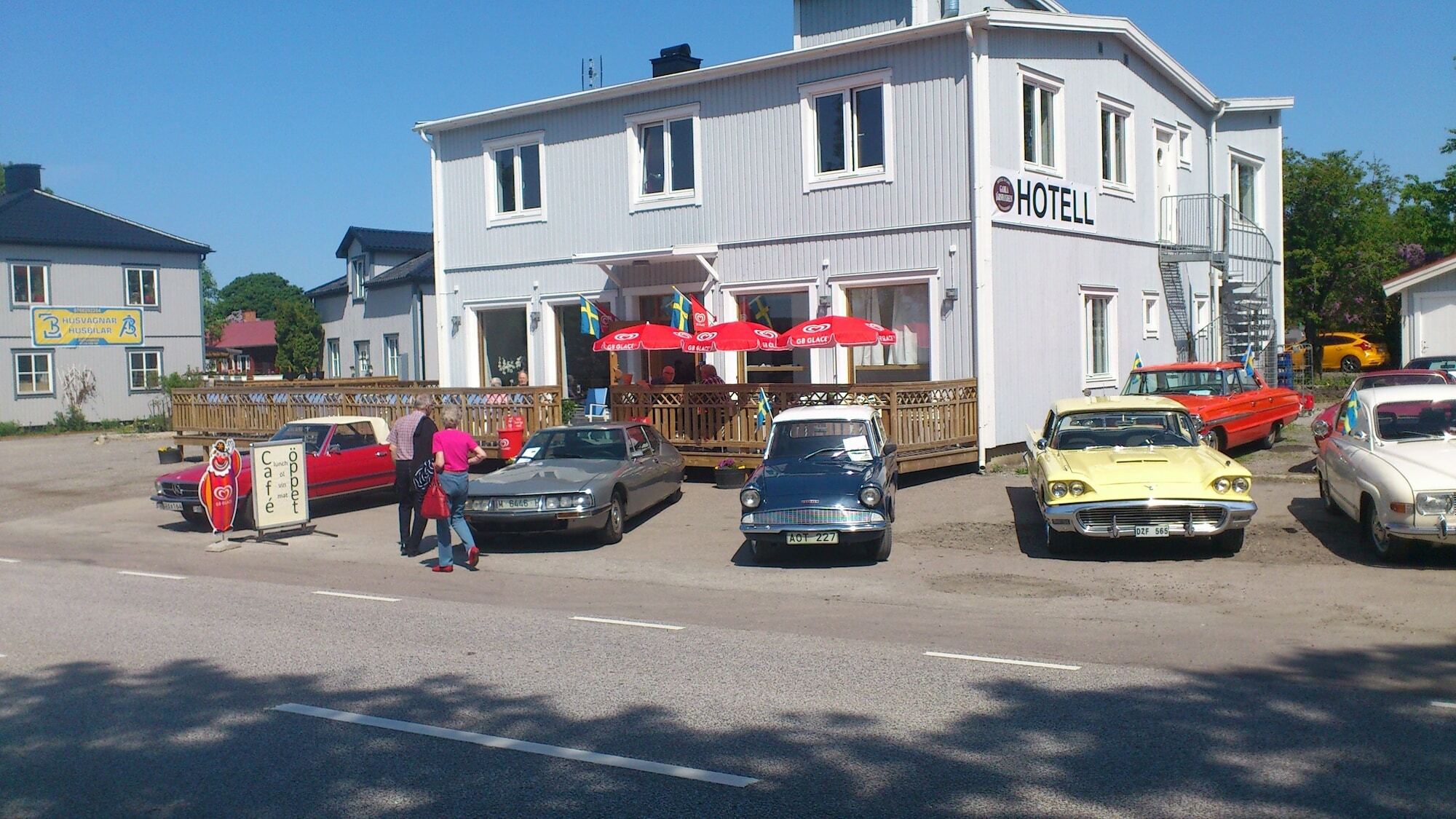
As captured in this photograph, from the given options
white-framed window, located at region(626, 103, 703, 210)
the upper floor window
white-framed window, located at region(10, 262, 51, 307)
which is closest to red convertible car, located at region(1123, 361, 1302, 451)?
white-framed window, located at region(626, 103, 703, 210)

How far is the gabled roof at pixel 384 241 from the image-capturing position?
3912 cm

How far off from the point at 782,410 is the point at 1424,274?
19.9 metres

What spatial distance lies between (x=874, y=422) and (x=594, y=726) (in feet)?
26.1

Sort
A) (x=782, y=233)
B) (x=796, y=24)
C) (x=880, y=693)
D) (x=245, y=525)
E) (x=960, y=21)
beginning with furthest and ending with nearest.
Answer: (x=796, y=24)
(x=782, y=233)
(x=960, y=21)
(x=245, y=525)
(x=880, y=693)

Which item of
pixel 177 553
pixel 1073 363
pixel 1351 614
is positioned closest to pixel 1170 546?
pixel 1351 614

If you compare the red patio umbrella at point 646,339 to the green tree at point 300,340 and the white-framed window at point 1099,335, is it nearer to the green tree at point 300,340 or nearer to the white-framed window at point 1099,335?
the white-framed window at point 1099,335

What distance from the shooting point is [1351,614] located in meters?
8.81

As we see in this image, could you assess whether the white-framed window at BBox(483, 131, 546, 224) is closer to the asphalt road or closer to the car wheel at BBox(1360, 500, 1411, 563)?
the asphalt road

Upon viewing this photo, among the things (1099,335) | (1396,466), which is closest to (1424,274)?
(1099,335)

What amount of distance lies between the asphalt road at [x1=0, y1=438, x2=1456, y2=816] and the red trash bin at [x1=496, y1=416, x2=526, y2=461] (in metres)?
6.70

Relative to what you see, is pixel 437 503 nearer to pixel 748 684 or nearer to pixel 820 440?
pixel 820 440

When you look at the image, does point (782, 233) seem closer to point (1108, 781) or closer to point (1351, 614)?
→ point (1351, 614)

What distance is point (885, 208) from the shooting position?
19.0 m

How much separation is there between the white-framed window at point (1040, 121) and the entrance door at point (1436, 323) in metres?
14.9
